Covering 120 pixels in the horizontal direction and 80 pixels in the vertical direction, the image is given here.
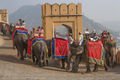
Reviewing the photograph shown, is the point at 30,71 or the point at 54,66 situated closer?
the point at 30,71

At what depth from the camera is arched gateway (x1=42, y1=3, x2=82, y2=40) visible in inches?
808

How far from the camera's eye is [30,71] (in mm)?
8117

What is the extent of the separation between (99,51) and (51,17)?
1180cm

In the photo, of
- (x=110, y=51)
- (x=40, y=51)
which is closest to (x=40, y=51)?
(x=40, y=51)

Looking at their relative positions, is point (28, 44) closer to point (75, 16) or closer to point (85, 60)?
point (85, 60)

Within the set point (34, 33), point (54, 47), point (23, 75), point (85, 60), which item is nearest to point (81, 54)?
point (85, 60)

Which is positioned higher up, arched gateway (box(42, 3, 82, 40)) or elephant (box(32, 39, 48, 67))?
arched gateway (box(42, 3, 82, 40))

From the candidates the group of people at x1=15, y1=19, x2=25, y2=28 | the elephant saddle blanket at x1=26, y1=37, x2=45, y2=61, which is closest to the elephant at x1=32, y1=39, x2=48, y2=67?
the elephant saddle blanket at x1=26, y1=37, x2=45, y2=61

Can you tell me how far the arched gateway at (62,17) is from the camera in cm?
2052

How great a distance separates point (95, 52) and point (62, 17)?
11862 mm

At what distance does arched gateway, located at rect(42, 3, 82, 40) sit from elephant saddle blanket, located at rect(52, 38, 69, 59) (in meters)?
10.6

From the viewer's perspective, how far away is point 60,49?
9742mm

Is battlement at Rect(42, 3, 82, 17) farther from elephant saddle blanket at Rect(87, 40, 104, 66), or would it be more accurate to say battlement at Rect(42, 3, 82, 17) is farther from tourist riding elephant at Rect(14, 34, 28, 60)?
elephant saddle blanket at Rect(87, 40, 104, 66)

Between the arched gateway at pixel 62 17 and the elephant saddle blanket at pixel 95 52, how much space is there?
11.2 metres
